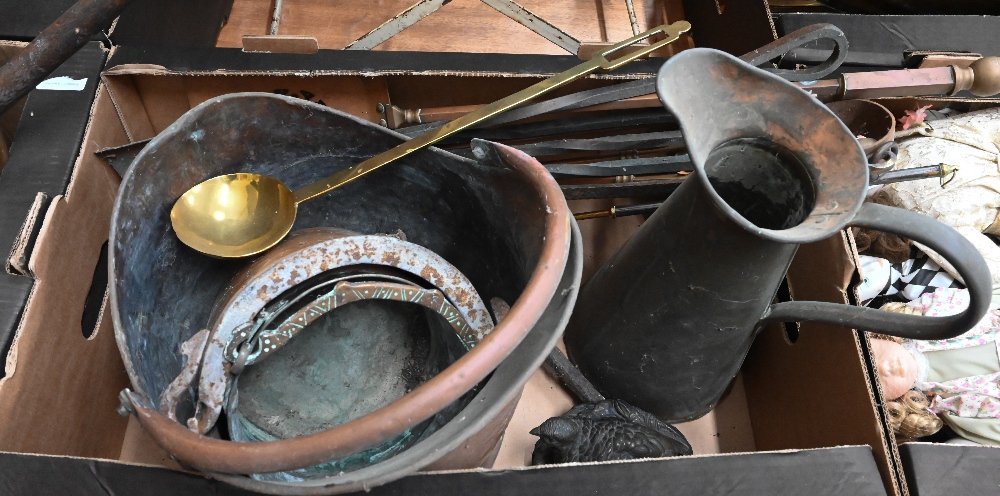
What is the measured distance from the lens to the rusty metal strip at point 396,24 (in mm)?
905

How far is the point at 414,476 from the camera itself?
0.49 metres

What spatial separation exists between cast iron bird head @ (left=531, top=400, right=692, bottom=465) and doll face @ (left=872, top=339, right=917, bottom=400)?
0.96 ft

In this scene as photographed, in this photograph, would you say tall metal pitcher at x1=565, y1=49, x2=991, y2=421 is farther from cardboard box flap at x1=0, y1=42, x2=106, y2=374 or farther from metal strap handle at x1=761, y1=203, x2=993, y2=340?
cardboard box flap at x1=0, y1=42, x2=106, y2=374

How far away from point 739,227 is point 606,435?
0.90ft

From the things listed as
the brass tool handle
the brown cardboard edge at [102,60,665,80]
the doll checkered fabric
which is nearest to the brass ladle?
the brass tool handle

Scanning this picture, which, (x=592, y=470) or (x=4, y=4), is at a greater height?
(x=4, y=4)

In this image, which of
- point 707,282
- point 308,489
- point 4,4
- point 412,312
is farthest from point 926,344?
point 4,4

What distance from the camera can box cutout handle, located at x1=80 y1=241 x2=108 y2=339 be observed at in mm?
665

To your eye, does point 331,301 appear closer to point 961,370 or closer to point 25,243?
point 25,243

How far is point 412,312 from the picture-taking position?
624mm

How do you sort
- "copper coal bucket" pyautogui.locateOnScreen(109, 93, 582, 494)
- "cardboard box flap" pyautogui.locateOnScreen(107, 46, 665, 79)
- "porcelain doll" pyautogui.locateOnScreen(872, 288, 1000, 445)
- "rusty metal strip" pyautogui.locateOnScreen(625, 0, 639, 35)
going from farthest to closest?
"rusty metal strip" pyautogui.locateOnScreen(625, 0, 639, 35)
"porcelain doll" pyautogui.locateOnScreen(872, 288, 1000, 445)
"cardboard box flap" pyautogui.locateOnScreen(107, 46, 665, 79)
"copper coal bucket" pyautogui.locateOnScreen(109, 93, 582, 494)

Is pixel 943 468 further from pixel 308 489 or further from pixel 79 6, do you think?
pixel 79 6

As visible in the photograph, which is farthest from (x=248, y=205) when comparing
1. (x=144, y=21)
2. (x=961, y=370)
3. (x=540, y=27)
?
(x=961, y=370)

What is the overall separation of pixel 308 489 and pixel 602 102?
0.49 meters
